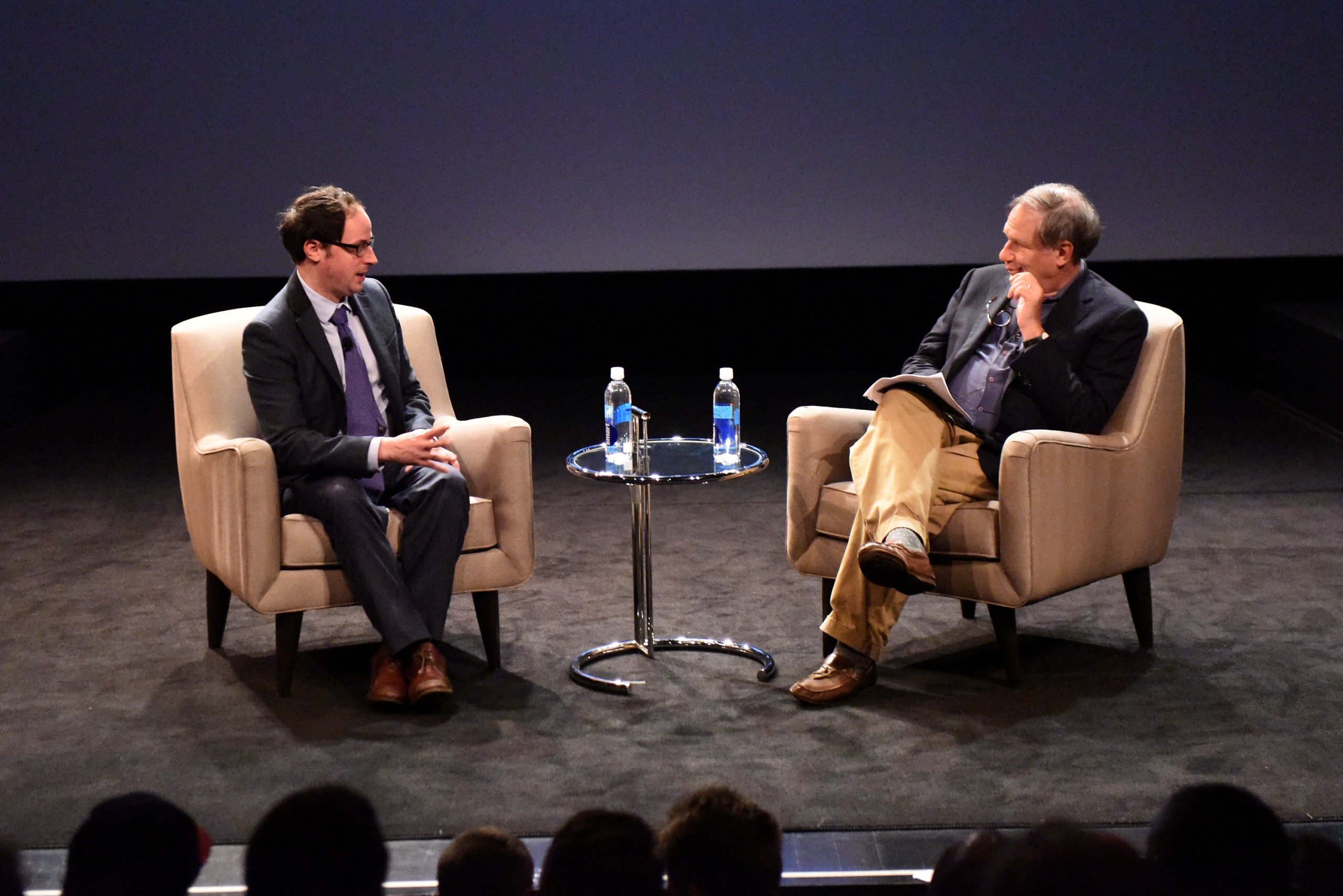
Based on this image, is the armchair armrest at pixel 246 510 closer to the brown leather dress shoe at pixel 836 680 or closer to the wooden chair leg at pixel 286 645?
the wooden chair leg at pixel 286 645

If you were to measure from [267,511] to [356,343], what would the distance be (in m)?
0.51

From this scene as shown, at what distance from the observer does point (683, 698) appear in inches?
130

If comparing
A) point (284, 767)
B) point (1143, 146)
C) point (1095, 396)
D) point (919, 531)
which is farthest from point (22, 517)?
point (1143, 146)

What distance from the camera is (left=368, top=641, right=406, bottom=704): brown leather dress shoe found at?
3209 millimetres

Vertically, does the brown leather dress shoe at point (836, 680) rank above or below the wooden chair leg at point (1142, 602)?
below

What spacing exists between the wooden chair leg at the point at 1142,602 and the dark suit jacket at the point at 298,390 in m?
1.82

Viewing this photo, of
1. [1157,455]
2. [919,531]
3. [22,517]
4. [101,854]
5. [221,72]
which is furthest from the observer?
[221,72]

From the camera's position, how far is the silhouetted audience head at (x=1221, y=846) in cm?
129

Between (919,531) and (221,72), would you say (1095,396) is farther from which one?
(221,72)

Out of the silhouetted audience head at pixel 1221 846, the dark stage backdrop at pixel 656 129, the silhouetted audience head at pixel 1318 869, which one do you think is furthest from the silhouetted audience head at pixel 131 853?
the dark stage backdrop at pixel 656 129

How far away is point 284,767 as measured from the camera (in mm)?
2945

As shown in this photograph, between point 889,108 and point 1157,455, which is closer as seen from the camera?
point 1157,455

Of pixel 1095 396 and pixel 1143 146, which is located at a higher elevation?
pixel 1143 146

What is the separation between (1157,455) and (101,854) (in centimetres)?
276
